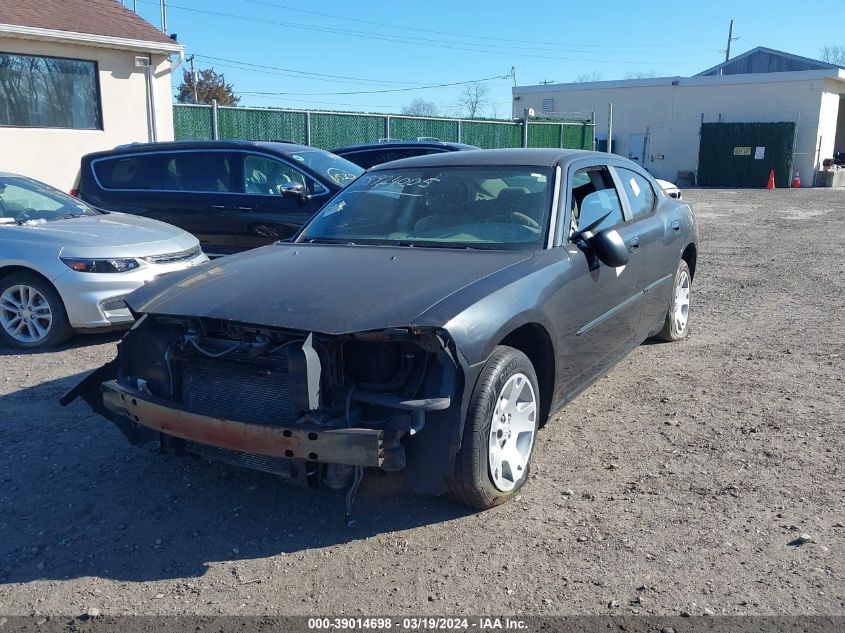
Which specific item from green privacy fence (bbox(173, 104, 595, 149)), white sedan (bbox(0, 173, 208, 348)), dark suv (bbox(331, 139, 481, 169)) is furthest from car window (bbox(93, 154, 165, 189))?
green privacy fence (bbox(173, 104, 595, 149))

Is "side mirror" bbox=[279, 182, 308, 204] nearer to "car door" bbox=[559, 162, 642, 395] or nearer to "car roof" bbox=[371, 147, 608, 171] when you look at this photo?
"car roof" bbox=[371, 147, 608, 171]

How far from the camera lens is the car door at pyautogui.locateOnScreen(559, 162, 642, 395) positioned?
4.33m

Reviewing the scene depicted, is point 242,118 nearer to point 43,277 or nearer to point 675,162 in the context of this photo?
point 43,277

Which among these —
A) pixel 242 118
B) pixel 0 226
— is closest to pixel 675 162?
pixel 242 118

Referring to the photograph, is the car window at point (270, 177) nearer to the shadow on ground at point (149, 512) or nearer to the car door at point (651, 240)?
the car door at point (651, 240)

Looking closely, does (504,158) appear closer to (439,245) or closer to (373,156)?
(439,245)

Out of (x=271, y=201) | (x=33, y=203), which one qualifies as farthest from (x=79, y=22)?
(x=33, y=203)

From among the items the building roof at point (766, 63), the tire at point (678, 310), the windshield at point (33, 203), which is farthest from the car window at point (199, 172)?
the building roof at point (766, 63)

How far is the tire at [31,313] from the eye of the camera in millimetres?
6461

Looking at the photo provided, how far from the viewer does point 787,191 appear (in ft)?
93.3

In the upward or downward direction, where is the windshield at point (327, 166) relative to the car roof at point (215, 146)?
downward

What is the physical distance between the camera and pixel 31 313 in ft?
21.4

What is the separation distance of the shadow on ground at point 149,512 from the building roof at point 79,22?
1135cm

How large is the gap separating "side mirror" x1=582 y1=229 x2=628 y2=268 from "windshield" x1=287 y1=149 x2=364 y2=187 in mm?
4711
